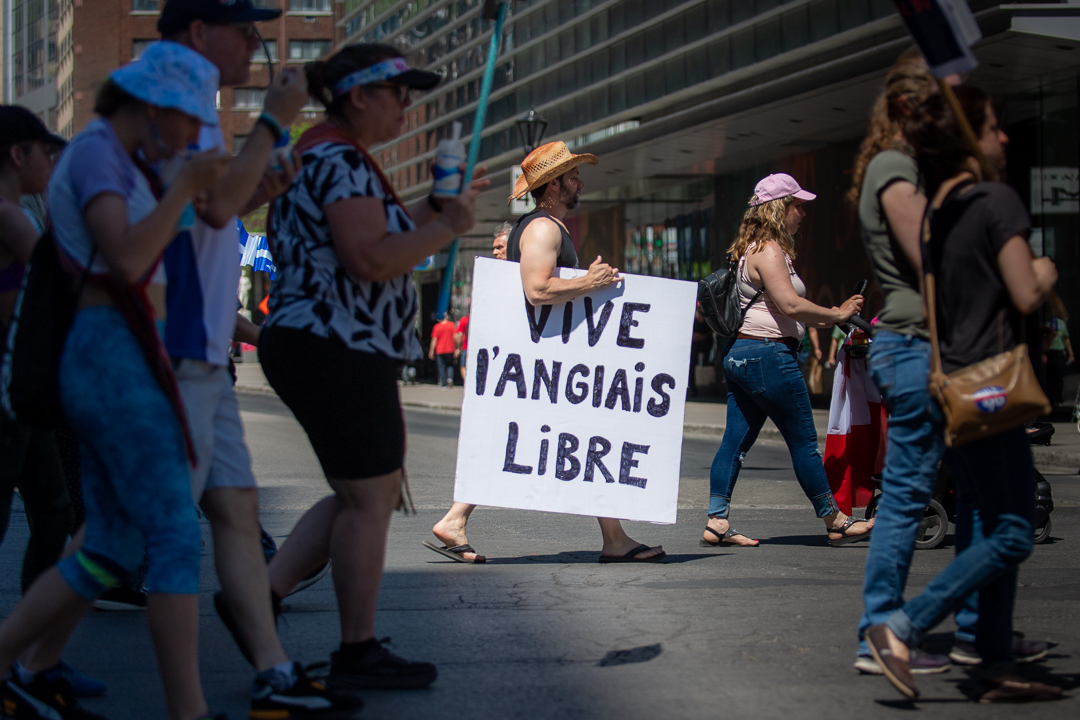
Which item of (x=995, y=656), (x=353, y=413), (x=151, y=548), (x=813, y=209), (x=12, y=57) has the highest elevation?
(x=12, y=57)

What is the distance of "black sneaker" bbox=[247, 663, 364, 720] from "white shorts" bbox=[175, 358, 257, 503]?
52 centimetres

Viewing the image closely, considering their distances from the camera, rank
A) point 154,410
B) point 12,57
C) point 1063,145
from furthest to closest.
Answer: point 12,57 → point 1063,145 → point 154,410

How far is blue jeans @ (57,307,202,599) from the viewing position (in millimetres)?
2832

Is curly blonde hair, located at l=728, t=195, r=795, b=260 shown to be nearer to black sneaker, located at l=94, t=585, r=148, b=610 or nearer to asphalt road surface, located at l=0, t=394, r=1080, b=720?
asphalt road surface, located at l=0, t=394, r=1080, b=720

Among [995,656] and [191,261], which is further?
[995,656]

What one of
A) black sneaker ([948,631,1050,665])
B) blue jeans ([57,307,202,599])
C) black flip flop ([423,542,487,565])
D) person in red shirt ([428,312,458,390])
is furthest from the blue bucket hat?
person in red shirt ([428,312,458,390])

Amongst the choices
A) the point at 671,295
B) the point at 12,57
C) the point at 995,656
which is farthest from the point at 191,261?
the point at 12,57

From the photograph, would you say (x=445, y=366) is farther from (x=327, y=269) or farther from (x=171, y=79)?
(x=171, y=79)

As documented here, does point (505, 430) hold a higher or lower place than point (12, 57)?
lower

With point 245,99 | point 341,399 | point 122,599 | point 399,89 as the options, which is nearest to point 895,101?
point 399,89

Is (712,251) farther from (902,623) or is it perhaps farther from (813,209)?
(902,623)

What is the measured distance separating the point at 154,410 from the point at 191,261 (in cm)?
39

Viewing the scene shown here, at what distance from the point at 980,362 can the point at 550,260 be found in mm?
2553

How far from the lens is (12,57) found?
118312 mm
